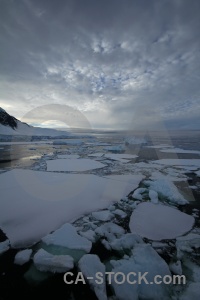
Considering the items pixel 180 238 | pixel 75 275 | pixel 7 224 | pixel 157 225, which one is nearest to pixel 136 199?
pixel 157 225

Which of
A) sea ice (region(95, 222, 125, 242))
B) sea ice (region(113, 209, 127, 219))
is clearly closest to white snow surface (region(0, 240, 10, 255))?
sea ice (region(95, 222, 125, 242))

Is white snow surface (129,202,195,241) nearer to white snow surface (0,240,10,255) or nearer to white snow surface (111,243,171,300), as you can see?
white snow surface (111,243,171,300)

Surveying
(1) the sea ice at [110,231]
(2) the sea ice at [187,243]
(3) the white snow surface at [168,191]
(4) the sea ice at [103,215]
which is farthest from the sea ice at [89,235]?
(3) the white snow surface at [168,191]

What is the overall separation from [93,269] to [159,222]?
1639 mm

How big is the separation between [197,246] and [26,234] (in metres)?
2.74

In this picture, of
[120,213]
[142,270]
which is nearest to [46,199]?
[120,213]

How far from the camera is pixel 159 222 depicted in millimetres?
3195

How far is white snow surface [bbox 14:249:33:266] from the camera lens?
224cm

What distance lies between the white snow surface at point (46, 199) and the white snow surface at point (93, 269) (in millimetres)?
883

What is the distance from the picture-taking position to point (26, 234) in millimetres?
2766

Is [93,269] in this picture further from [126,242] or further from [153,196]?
[153,196]

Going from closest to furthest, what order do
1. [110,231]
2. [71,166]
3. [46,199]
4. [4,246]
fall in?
[4,246]
[110,231]
[46,199]
[71,166]

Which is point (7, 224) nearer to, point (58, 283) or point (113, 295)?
point (58, 283)

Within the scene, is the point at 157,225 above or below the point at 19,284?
above
